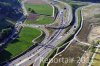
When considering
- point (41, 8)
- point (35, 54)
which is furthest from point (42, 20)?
point (35, 54)

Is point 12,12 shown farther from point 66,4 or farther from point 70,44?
point 70,44

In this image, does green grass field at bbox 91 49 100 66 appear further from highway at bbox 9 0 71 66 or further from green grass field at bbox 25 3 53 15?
green grass field at bbox 25 3 53 15

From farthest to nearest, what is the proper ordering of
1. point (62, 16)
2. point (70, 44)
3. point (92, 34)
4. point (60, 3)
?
point (60, 3), point (62, 16), point (92, 34), point (70, 44)

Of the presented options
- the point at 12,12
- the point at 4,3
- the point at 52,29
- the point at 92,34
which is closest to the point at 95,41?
the point at 92,34

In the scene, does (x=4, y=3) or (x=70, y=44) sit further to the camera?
(x=4, y=3)

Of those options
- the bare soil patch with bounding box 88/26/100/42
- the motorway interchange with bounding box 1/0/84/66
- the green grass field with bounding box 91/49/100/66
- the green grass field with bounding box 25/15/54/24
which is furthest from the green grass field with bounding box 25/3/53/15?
the green grass field with bounding box 91/49/100/66

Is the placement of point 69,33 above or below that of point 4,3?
below
